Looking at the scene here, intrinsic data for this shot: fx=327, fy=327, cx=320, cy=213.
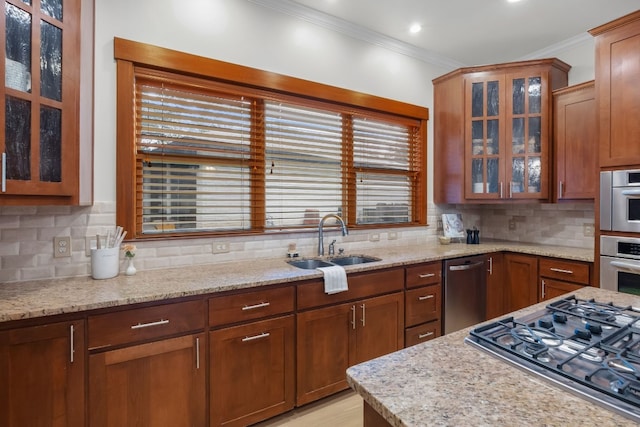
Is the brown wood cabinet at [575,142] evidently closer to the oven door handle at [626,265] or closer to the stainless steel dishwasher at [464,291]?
the oven door handle at [626,265]

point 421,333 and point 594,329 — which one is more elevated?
point 594,329

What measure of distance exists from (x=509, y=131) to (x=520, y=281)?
1471 mm

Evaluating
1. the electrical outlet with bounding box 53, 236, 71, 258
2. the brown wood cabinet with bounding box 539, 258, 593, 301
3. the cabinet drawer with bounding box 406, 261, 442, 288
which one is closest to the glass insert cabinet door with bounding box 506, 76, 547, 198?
the brown wood cabinet with bounding box 539, 258, 593, 301

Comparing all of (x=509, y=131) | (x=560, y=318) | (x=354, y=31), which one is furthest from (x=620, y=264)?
(x=354, y=31)

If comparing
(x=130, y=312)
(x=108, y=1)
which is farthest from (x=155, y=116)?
(x=130, y=312)

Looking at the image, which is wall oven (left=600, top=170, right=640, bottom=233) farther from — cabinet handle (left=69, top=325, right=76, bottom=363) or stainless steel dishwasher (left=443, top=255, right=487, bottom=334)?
cabinet handle (left=69, top=325, right=76, bottom=363)

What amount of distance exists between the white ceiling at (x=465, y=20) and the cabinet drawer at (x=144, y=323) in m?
2.33

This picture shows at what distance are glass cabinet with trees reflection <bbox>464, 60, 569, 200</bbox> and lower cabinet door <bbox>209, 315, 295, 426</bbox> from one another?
2539 mm

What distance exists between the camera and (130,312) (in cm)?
158

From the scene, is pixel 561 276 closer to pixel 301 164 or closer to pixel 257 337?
pixel 301 164

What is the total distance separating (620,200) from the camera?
94.0 inches

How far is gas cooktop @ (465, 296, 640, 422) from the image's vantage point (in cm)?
72

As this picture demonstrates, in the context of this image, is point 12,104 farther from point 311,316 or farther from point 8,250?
point 311,316

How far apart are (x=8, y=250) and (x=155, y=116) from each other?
1.13m
